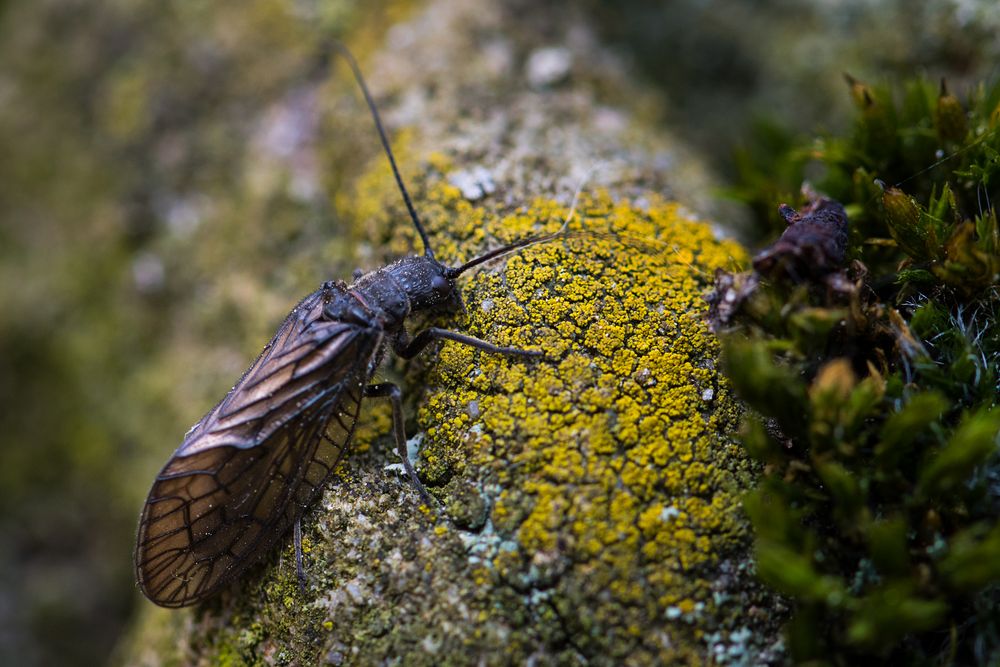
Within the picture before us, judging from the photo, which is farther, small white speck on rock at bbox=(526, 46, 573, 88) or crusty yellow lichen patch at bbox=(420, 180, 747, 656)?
small white speck on rock at bbox=(526, 46, 573, 88)

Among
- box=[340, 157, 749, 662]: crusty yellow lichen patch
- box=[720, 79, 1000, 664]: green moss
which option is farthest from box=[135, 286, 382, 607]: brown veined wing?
box=[720, 79, 1000, 664]: green moss

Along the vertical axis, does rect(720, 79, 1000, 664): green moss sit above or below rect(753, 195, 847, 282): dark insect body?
below

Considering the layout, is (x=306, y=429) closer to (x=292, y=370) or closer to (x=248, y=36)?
(x=292, y=370)

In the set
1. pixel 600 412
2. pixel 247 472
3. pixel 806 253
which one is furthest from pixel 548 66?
pixel 247 472

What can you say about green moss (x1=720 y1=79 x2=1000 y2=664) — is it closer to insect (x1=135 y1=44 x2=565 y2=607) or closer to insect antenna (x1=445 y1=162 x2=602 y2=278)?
insect antenna (x1=445 y1=162 x2=602 y2=278)

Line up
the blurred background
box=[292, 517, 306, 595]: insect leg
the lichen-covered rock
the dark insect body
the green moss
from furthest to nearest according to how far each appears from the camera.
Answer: the blurred background
box=[292, 517, 306, 595]: insect leg
the dark insect body
the lichen-covered rock
the green moss

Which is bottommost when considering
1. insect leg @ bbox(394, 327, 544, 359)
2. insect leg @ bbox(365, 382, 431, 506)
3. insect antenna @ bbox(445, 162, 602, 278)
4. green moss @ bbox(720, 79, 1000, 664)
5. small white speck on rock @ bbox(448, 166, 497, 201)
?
green moss @ bbox(720, 79, 1000, 664)

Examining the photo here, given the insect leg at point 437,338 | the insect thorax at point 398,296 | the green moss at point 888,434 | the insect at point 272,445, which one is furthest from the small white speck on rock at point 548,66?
the green moss at point 888,434

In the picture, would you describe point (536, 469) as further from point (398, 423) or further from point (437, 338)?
point (437, 338)
